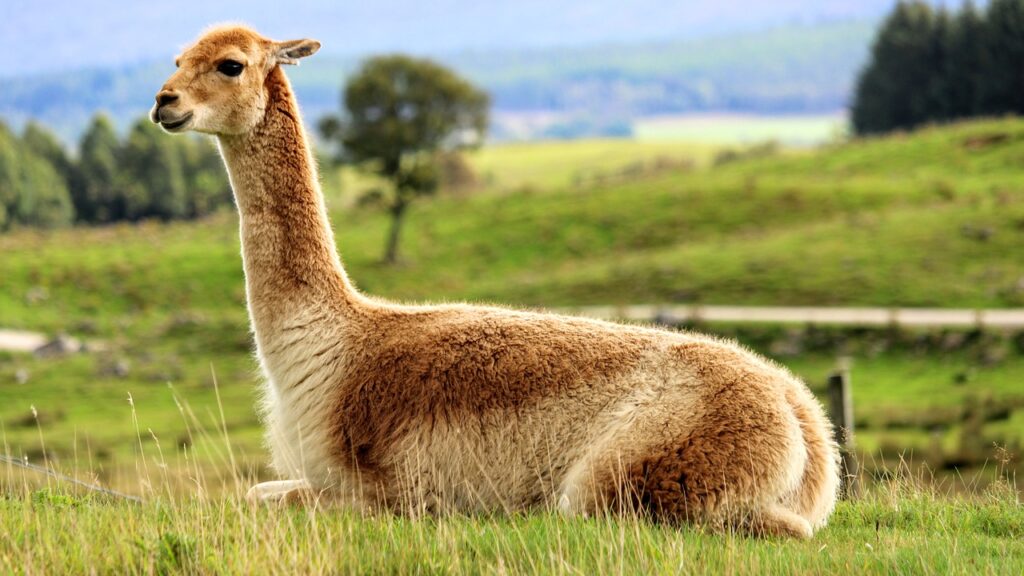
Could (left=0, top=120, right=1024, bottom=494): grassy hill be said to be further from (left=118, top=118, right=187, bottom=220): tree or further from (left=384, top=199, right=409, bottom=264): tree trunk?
(left=118, top=118, right=187, bottom=220): tree

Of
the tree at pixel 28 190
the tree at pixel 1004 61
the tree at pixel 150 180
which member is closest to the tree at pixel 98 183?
the tree at pixel 150 180

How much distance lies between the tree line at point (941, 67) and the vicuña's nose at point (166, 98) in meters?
75.9

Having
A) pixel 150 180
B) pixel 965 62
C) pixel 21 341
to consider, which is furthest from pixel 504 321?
pixel 150 180

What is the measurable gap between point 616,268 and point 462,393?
35.9 meters

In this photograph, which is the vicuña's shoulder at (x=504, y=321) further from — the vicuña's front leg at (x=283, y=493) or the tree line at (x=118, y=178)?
the tree line at (x=118, y=178)

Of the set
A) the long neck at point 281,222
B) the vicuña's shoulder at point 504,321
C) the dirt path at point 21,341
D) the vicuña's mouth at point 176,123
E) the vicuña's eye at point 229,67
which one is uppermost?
the vicuña's eye at point 229,67

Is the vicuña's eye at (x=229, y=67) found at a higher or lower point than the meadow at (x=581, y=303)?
higher

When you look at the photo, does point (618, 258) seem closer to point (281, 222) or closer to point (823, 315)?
point (823, 315)

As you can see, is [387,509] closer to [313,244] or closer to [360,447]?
[360,447]

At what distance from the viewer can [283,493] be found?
Result: 675cm

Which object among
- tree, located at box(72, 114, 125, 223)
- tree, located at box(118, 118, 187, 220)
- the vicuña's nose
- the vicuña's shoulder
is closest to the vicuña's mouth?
the vicuña's nose

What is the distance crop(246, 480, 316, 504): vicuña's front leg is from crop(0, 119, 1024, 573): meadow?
0.21m

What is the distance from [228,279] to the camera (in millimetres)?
49219

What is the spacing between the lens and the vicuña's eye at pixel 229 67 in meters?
7.09
